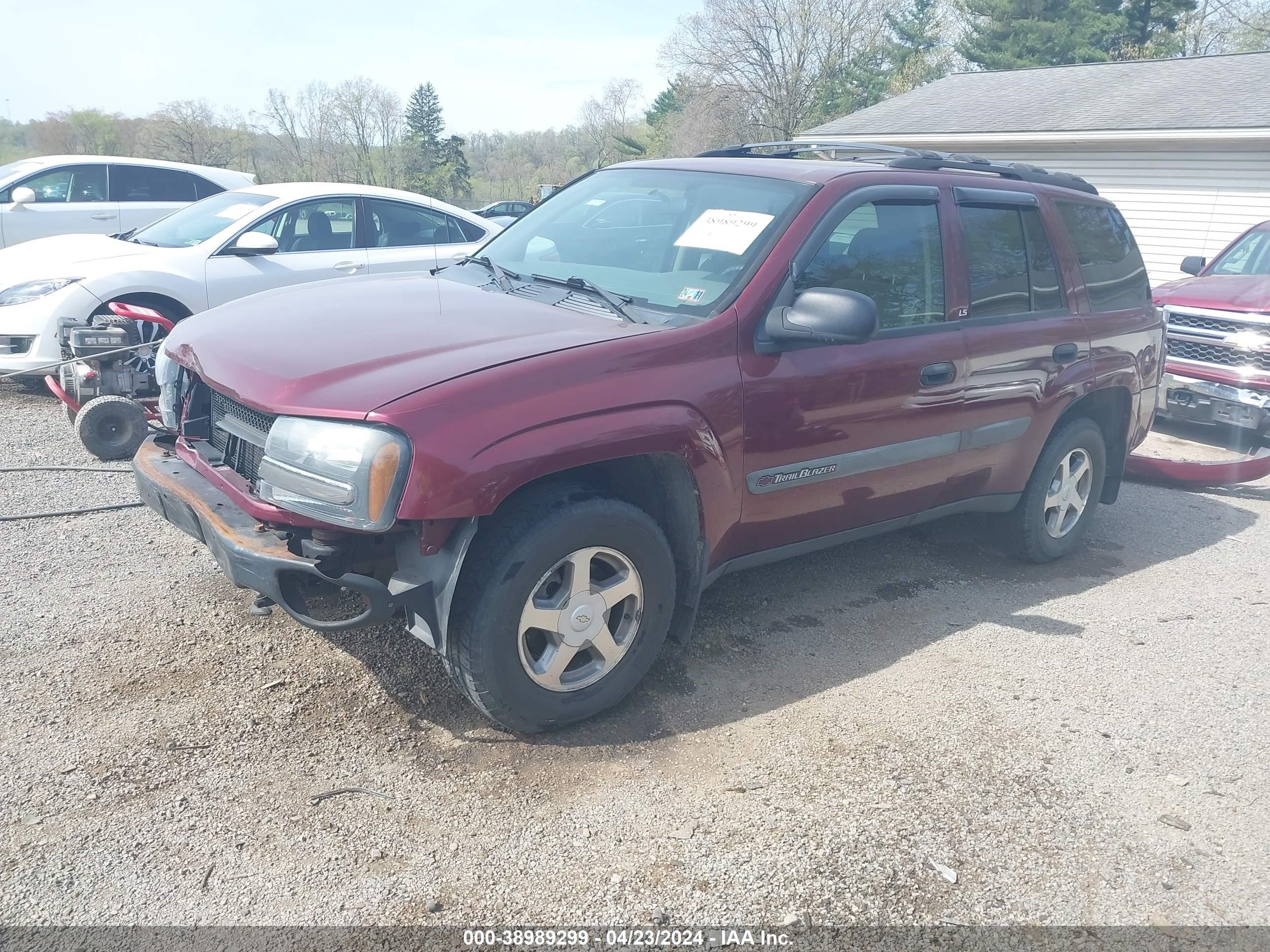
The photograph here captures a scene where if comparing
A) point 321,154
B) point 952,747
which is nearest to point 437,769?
point 952,747

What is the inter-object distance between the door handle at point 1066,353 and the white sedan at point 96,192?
9.33m

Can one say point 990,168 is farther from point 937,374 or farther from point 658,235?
point 658,235

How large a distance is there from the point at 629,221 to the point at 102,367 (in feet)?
11.7

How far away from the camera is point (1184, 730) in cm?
373

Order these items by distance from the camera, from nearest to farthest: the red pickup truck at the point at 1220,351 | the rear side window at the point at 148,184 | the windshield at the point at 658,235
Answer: the windshield at the point at 658,235
the red pickup truck at the point at 1220,351
the rear side window at the point at 148,184

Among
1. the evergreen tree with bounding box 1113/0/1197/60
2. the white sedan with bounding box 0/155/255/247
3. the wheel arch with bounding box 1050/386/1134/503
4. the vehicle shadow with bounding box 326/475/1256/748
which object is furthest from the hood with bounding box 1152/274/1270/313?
the evergreen tree with bounding box 1113/0/1197/60

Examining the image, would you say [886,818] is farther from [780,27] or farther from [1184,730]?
[780,27]

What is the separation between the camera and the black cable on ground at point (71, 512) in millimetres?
4977

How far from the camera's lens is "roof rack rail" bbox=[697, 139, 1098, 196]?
15.1 feet

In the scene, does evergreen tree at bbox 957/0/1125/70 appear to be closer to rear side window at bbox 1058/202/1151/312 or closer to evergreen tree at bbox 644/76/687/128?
evergreen tree at bbox 644/76/687/128

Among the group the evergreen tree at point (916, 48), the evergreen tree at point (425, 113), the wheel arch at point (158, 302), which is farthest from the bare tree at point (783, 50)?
the wheel arch at point (158, 302)

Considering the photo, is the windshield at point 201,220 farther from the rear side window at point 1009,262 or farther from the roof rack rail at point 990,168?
the rear side window at point 1009,262

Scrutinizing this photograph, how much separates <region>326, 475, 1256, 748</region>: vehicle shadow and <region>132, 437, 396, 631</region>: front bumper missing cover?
0.60 meters

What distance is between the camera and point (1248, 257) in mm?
9492
